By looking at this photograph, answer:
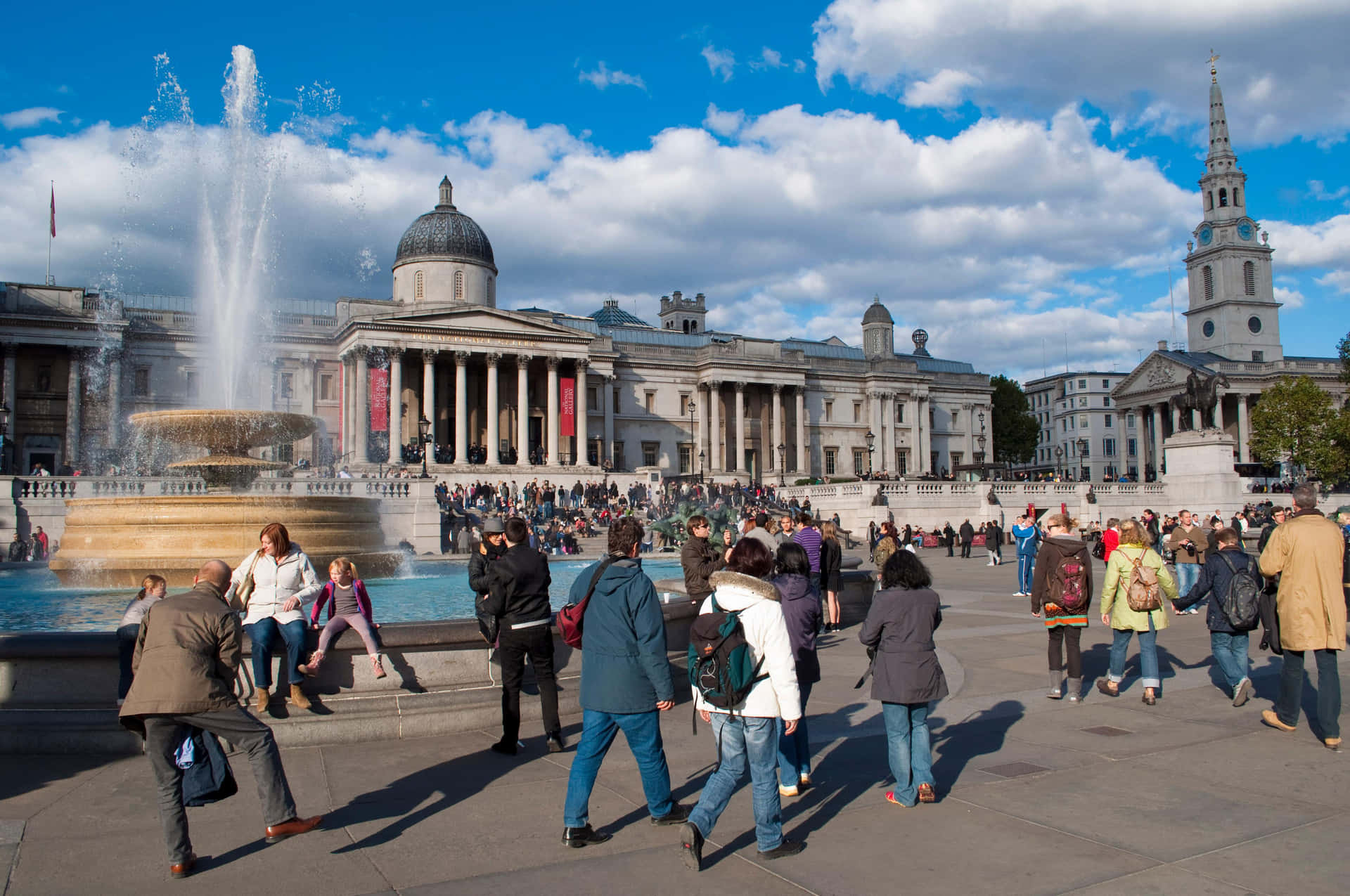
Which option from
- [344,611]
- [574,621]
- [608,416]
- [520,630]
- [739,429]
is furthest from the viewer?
[739,429]

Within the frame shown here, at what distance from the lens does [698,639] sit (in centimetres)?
545

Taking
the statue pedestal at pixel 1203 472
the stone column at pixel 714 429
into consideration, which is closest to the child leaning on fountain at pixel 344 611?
the statue pedestal at pixel 1203 472

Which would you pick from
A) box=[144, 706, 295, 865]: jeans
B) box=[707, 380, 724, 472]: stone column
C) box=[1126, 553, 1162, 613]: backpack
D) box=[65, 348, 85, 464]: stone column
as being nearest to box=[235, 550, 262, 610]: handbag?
box=[144, 706, 295, 865]: jeans

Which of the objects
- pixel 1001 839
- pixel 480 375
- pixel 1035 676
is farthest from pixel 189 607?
pixel 480 375

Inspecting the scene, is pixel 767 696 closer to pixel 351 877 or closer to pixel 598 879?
pixel 598 879

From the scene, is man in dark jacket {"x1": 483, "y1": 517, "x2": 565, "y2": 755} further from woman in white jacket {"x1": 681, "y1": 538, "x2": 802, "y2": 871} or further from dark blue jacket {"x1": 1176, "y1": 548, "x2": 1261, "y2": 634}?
dark blue jacket {"x1": 1176, "y1": 548, "x2": 1261, "y2": 634}

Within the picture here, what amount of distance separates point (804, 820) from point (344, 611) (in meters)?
3.97

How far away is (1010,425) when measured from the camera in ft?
326

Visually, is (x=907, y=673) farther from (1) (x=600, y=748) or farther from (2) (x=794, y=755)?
(1) (x=600, y=748)

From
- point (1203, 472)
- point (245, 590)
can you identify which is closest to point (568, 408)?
point (1203, 472)

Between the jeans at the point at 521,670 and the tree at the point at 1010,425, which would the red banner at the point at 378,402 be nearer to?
the jeans at the point at 521,670

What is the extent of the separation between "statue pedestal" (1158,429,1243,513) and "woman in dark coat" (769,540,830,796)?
4057 centimetres

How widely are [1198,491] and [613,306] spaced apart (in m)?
57.1

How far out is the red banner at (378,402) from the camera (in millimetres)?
53562
